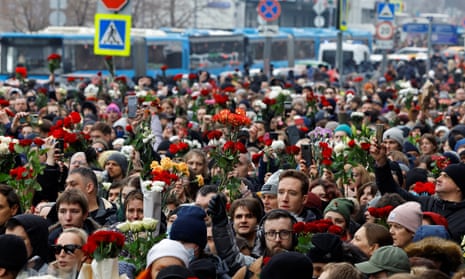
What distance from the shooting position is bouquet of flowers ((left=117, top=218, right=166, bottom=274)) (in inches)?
330

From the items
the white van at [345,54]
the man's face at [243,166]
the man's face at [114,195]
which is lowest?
the white van at [345,54]

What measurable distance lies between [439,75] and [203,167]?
33610mm

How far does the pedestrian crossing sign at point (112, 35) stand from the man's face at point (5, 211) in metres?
7.71

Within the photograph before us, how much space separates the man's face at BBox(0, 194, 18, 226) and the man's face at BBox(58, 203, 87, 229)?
520 mm

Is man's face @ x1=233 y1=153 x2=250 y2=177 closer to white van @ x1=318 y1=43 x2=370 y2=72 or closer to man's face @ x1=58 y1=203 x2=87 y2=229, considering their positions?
man's face @ x1=58 y1=203 x2=87 y2=229

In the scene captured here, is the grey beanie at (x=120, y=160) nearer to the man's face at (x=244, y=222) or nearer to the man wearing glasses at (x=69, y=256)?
the man's face at (x=244, y=222)

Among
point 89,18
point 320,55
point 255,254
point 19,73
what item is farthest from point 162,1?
point 255,254

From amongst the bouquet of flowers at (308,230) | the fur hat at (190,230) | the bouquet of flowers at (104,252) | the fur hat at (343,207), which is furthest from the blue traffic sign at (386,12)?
the bouquet of flowers at (104,252)

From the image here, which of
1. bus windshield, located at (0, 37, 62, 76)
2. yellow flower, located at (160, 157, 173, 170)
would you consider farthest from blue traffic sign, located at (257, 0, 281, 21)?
yellow flower, located at (160, 157, 173, 170)

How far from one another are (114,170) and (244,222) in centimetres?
391

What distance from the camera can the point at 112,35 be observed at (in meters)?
17.6

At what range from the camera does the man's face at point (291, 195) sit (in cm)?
1030

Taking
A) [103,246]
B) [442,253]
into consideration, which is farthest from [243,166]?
[103,246]

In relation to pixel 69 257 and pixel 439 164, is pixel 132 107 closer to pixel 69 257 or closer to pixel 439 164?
pixel 439 164
